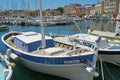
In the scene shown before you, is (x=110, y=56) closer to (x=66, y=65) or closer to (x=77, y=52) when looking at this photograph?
(x=77, y=52)

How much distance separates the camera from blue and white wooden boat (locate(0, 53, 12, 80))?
383 inches

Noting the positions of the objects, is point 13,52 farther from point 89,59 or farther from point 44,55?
point 89,59

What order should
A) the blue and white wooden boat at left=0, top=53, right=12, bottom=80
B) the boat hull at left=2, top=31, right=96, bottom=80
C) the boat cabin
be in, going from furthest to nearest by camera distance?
the boat cabin
the boat hull at left=2, top=31, right=96, bottom=80
the blue and white wooden boat at left=0, top=53, right=12, bottom=80

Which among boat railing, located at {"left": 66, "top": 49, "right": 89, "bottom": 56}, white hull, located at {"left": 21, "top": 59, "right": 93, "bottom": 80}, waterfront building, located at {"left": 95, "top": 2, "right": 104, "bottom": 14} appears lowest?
white hull, located at {"left": 21, "top": 59, "right": 93, "bottom": 80}

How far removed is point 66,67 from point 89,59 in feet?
4.48

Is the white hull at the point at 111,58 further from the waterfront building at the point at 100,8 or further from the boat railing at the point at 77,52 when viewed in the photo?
the waterfront building at the point at 100,8

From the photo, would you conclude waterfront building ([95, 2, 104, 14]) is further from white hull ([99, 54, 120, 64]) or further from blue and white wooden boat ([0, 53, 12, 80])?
blue and white wooden boat ([0, 53, 12, 80])

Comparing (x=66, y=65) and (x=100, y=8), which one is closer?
(x=66, y=65)

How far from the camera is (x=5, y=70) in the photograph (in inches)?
401

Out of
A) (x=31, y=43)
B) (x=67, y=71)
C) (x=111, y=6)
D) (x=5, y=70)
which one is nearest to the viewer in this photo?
(x=5, y=70)

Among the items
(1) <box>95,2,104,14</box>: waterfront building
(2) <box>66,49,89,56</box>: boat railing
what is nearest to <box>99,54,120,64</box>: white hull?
(2) <box>66,49,89,56</box>: boat railing

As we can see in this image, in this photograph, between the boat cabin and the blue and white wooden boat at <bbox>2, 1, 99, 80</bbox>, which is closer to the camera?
the blue and white wooden boat at <bbox>2, 1, 99, 80</bbox>

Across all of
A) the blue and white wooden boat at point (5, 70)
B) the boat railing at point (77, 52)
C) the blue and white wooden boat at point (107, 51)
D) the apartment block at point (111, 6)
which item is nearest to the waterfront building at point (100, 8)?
the apartment block at point (111, 6)

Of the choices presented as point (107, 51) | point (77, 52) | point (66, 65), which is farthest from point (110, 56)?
point (66, 65)
